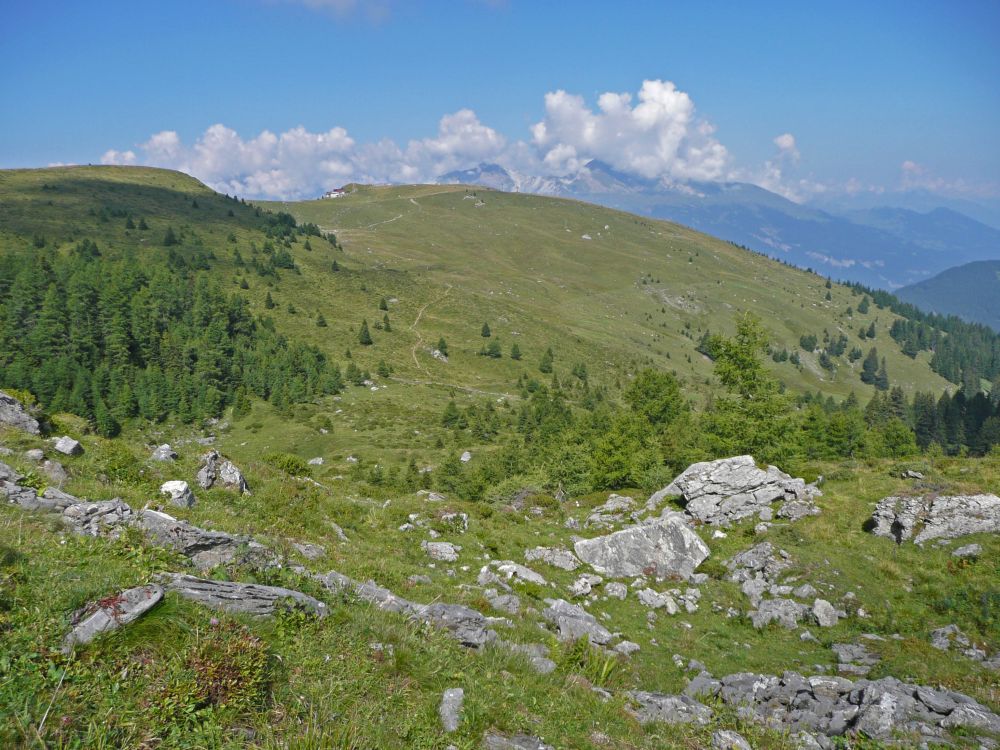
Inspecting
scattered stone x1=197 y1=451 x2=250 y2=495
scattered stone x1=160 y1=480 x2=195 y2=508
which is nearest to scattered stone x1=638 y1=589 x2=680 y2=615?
scattered stone x1=197 y1=451 x2=250 y2=495

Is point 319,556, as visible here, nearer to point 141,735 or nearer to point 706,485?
point 141,735

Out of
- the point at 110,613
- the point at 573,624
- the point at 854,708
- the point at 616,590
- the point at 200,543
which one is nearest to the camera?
the point at 110,613

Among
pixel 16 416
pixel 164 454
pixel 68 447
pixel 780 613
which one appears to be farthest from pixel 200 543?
pixel 780 613

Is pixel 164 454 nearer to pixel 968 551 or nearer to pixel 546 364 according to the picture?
pixel 968 551

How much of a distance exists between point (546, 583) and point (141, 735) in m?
15.8

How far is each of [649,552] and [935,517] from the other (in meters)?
12.5

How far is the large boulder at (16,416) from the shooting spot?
55.3 feet

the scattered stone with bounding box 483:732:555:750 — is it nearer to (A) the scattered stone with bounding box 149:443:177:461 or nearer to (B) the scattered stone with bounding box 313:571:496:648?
(B) the scattered stone with bounding box 313:571:496:648

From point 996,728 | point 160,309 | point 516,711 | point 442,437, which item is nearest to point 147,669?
point 516,711

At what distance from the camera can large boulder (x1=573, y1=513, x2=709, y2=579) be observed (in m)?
22.0

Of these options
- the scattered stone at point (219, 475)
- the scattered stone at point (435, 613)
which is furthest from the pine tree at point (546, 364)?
the scattered stone at point (435, 613)

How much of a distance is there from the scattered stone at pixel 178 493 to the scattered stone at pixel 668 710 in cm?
1314

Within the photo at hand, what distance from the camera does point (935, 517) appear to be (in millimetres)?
21047

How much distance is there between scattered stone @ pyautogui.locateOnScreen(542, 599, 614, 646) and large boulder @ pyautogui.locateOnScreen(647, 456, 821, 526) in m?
15.6
